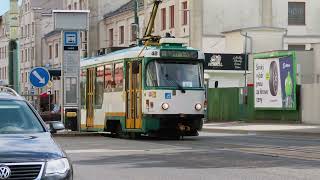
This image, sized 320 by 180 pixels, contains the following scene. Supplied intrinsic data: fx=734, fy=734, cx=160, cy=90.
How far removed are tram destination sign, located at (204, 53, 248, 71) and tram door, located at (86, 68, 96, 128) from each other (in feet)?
76.0

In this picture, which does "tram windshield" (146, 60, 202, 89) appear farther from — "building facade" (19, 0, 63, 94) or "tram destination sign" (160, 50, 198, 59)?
"building facade" (19, 0, 63, 94)

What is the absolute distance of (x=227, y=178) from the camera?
12.9m

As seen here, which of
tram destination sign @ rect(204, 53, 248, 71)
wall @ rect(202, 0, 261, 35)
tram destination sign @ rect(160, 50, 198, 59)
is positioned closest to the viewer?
tram destination sign @ rect(160, 50, 198, 59)

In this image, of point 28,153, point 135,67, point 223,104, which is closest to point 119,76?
point 135,67

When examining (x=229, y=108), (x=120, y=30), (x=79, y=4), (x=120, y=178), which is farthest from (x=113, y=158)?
(x=79, y=4)

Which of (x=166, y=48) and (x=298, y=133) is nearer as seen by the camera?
(x=166, y=48)

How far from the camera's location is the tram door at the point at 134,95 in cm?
2445

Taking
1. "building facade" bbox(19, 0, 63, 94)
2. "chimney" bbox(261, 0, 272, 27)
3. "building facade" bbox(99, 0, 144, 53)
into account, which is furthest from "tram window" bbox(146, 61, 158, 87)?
"building facade" bbox(19, 0, 63, 94)

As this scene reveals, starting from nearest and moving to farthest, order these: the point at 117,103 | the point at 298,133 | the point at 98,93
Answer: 1. the point at 117,103
2. the point at 98,93
3. the point at 298,133

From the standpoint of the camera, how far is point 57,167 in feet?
26.2

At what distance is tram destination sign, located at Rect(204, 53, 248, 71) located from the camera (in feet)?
169

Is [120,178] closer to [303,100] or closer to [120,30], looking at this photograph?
[303,100]

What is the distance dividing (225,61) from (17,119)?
4247 centimetres

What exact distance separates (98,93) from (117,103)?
2448mm
